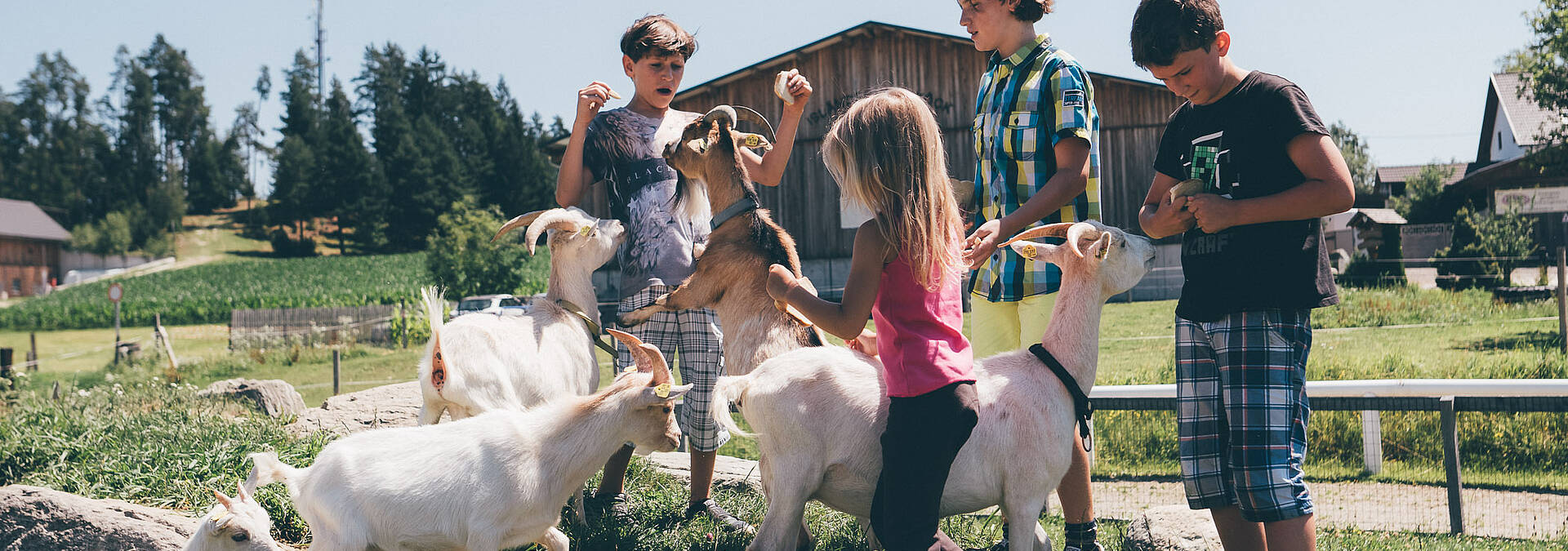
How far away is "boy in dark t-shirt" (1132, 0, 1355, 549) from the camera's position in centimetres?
298

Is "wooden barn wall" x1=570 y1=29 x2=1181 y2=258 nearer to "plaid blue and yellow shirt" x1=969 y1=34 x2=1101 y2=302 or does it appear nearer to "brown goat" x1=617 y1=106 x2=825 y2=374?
"plaid blue and yellow shirt" x1=969 y1=34 x2=1101 y2=302

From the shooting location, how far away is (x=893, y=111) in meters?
3.11

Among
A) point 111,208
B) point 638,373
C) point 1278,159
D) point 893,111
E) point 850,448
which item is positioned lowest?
point 850,448

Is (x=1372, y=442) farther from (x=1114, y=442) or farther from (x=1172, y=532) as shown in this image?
(x=1172, y=532)

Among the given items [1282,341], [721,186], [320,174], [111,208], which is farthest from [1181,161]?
[111,208]

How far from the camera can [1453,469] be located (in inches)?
201

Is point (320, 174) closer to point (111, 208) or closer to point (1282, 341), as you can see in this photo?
point (111, 208)

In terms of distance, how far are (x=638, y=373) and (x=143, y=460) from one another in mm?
4050

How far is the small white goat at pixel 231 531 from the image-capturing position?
140 inches

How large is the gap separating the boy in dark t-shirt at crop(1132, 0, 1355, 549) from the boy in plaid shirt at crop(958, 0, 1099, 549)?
19.1 inches

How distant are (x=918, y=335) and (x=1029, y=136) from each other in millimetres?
1170

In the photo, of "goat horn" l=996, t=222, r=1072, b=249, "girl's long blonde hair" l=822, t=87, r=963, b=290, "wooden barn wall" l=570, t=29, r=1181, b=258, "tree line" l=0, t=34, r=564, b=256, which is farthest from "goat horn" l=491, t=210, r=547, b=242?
"tree line" l=0, t=34, r=564, b=256

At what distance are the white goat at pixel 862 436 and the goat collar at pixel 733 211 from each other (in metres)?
0.67

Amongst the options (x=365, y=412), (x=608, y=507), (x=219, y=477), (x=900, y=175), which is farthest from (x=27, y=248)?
(x=900, y=175)
